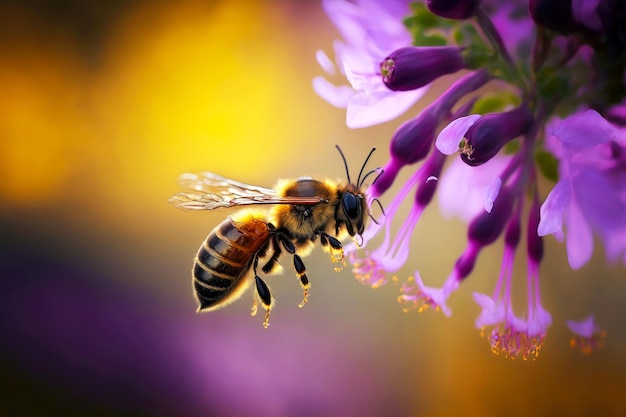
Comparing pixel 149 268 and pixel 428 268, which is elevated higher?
pixel 149 268

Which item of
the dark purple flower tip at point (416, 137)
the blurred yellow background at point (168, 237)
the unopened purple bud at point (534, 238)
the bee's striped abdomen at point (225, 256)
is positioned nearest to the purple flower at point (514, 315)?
the unopened purple bud at point (534, 238)

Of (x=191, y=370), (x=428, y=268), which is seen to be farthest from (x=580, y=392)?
(x=191, y=370)

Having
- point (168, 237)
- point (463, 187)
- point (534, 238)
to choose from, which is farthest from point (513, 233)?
point (168, 237)

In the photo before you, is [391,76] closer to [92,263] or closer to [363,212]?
[363,212]

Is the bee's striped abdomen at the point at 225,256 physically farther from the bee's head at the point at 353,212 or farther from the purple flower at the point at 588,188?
the purple flower at the point at 588,188

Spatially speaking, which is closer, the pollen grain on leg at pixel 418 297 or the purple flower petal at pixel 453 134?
the purple flower petal at pixel 453 134

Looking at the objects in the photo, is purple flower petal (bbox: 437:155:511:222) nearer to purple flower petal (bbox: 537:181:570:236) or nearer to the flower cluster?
the flower cluster

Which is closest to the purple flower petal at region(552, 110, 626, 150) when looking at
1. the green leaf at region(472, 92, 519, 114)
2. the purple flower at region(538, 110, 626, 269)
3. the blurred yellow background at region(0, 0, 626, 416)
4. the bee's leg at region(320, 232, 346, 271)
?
the purple flower at region(538, 110, 626, 269)

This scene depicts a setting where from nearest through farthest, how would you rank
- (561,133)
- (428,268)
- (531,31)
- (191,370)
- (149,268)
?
1. (561,133)
2. (531,31)
3. (428,268)
4. (191,370)
5. (149,268)
